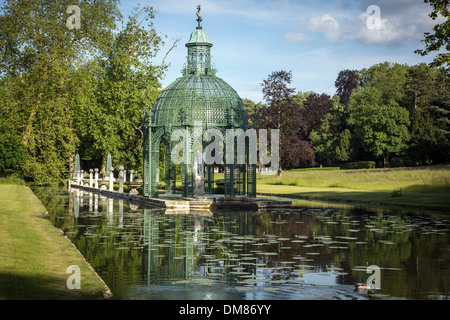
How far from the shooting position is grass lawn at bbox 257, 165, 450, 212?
34.6m

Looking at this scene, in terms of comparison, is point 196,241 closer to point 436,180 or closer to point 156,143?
point 156,143

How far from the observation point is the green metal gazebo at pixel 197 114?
3325 cm

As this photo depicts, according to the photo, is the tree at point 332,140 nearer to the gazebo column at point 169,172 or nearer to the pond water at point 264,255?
the gazebo column at point 169,172

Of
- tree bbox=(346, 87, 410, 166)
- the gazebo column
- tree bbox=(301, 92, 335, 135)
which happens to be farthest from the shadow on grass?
tree bbox=(301, 92, 335, 135)

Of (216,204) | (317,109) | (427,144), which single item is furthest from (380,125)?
(216,204)

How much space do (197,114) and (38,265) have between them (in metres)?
22.9

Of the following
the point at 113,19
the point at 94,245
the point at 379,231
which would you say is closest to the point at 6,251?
the point at 94,245

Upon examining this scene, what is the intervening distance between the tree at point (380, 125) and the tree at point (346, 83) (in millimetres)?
20806

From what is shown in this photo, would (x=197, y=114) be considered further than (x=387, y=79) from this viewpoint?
No

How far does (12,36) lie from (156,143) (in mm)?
25078

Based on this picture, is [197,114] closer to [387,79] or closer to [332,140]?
[332,140]

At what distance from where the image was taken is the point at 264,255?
1412 centimetres

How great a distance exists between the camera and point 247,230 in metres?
20.2

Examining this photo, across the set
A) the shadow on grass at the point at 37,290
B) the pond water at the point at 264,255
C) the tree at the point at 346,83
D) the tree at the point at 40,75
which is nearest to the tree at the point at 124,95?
the tree at the point at 40,75
